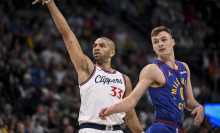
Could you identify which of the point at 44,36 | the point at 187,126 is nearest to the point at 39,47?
the point at 44,36

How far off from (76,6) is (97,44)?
1228 centimetres

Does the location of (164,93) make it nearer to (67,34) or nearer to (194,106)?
(194,106)

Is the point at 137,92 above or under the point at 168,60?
under

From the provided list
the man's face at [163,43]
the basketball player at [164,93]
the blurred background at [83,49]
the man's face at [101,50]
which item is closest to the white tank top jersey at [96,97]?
the man's face at [101,50]

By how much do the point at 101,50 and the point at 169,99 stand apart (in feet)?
5.61

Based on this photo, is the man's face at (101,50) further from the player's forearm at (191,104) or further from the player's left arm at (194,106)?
the player's forearm at (191,104)

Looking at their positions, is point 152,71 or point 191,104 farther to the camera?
point 191,104

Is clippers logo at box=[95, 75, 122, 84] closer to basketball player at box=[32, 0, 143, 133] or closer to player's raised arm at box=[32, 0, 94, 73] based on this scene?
basketball player at box=[32, 0, 143, 133]

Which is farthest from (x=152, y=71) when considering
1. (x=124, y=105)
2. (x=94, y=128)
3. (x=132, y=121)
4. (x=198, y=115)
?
(x=132, y=121)

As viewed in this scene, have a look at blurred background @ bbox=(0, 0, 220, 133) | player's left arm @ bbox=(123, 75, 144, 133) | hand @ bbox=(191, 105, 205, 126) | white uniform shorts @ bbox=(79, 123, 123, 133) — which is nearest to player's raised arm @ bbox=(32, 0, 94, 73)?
white uniform shorts @ bbox=(79, 123, 123, 133)

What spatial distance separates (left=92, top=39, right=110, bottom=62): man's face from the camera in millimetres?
5324

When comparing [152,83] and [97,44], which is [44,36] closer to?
[97,44]

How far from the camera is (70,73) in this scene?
12961 millimetres

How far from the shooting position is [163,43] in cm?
443
